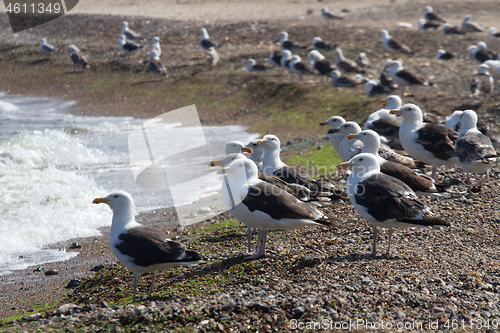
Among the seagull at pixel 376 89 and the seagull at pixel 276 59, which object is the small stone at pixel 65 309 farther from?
the seagull at pixel 276 59

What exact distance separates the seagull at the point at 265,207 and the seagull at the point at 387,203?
615 millimetres

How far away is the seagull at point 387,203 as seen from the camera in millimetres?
7020

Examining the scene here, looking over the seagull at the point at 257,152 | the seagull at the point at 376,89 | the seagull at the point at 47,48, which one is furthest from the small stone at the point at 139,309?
the seagull at the point at 47,48

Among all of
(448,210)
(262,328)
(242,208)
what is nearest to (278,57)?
(448,210)

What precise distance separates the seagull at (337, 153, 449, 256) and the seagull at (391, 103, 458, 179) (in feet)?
12.3

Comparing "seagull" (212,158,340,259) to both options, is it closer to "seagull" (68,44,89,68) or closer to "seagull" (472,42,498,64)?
"seagull" (472,42,498,64)

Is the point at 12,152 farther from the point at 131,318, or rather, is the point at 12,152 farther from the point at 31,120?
the point at 131,318

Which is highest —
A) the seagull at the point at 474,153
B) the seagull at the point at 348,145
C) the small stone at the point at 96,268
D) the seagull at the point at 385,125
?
the seagull at the point at 474,153

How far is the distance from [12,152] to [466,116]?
45.1 feet

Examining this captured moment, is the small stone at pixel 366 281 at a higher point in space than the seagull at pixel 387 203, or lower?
lower

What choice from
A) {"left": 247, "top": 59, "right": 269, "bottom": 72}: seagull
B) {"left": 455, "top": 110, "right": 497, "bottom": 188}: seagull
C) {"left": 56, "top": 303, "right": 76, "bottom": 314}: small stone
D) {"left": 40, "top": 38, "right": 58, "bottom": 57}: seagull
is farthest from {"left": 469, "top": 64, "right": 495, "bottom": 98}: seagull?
{"left": 40, "top": 38, "right": 58, "bottom": 57}: seagull

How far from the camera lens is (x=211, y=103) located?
23094 millimetres

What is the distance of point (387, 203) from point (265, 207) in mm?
1787

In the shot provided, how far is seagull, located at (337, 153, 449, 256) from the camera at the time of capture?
7.02 m
